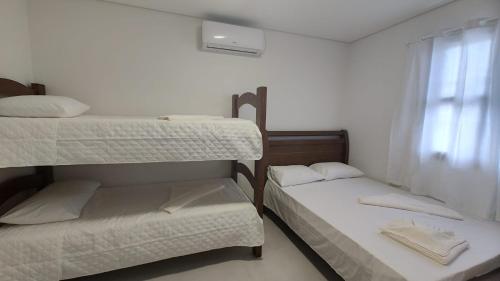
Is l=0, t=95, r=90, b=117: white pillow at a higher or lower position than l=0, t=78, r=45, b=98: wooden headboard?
lower

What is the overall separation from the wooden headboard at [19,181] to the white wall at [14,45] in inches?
2.3

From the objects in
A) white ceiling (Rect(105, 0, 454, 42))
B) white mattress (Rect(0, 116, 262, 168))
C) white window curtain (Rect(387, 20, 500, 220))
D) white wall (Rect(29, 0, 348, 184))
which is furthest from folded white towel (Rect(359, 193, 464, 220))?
white ceiling (Rect(105, 0, 454, 42))

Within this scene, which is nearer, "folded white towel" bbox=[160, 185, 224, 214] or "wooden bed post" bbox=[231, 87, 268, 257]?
"folded white towel" bbox=[160, 185, 224, 214]

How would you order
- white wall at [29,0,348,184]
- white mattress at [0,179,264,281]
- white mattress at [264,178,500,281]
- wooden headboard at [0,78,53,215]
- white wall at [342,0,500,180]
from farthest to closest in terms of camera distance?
white wall at [342,0,500,180] < white wall at [29,0,348,184] < wooden headboard at [0,78,53,215] < white mattress at [0,179,264,281] < white mattress at [264,178,500,281]

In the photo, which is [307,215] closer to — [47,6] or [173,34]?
[173,34]

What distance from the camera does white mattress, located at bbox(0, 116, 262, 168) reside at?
117cm

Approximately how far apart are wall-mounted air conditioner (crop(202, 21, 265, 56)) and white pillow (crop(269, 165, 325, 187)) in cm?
133

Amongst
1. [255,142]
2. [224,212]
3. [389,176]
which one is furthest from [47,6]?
Result: [389,176]

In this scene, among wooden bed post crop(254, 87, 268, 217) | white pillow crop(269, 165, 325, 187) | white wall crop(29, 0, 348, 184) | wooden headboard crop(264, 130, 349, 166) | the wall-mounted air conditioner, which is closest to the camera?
wooden bed post crop(254, 87, 268, 217)

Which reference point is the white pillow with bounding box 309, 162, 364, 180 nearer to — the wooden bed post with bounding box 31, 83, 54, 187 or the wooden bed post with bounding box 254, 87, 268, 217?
the wooden bed post with bounding box 254, 87, 268, 217

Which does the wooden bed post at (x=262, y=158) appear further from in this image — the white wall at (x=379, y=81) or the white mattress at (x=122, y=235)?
the white wall at (x=379, y=81)

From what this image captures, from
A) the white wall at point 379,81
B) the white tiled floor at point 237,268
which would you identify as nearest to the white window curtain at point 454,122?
the white wall at point 379,81

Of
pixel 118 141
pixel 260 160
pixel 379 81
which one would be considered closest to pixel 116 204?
pixel 118 141

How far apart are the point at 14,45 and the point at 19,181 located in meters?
1.02
